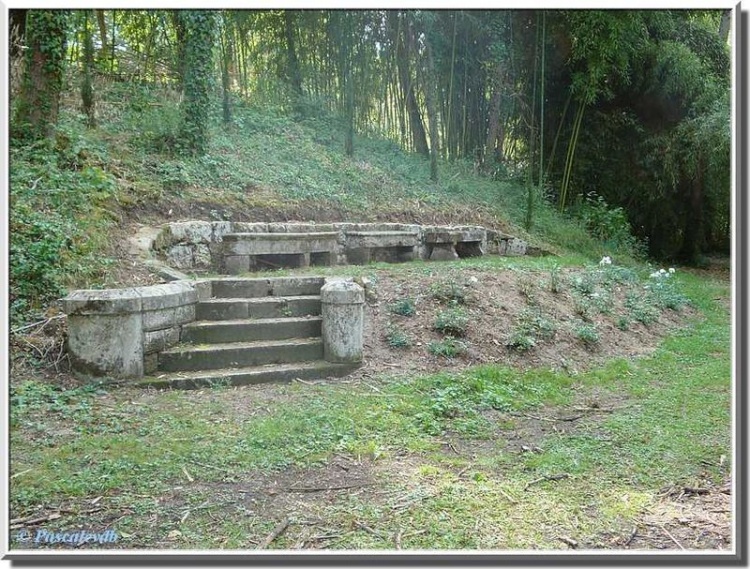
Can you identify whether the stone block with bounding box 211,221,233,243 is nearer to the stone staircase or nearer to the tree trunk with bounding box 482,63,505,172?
the stone staircase

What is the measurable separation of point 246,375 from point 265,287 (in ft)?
3.33

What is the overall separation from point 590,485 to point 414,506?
2.94 feet

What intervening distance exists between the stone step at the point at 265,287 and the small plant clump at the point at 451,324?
1102 millimetres

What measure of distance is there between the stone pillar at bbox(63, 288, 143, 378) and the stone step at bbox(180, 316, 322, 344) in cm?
47

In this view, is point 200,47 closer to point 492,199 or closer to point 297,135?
point 297,135

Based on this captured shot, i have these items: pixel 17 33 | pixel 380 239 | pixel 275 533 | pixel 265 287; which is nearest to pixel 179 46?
pixel 17 33

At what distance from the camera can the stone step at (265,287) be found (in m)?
4.65

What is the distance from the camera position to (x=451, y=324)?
16.6 ft

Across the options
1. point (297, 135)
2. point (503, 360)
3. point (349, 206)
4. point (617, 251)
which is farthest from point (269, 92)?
point (503, 360)

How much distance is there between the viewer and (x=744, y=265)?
2564 millimetres

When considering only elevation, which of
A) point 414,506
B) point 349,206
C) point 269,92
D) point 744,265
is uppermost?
point 269,92

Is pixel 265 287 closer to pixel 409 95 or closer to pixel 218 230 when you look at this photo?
pixel 218 230

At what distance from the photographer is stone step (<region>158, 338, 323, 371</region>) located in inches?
155

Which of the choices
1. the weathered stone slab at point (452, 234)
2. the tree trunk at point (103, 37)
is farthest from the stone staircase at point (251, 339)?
the tree trunk at point (103, 37)
